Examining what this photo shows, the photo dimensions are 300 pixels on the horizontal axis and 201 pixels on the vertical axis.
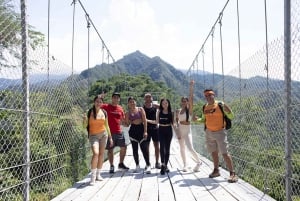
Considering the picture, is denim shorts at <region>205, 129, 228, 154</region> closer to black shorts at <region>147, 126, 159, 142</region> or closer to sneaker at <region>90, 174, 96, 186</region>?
black shorts at <region>147, 126, 159, 142</region>

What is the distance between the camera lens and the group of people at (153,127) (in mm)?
5816

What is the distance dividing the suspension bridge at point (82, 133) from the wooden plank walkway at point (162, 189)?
11 mm

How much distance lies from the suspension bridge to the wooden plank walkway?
11mm

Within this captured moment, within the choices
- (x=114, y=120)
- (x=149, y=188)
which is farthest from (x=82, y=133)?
(x=149, y=188)

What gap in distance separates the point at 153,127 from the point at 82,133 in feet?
3.79

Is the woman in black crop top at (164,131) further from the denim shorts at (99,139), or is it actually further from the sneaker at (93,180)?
the sneaker at (93,180)

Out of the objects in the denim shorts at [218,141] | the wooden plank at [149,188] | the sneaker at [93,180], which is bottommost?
the wooden plank at [149,188]

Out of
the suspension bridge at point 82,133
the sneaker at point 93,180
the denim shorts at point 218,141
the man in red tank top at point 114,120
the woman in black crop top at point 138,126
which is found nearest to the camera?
the suspension bridge at point 82,133

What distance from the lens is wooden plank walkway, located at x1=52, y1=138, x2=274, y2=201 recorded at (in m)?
4.63

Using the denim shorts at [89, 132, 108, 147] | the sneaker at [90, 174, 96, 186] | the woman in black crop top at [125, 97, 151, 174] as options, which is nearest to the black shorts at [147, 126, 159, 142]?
the woman in black crop top at [125, 97, 151, 174]

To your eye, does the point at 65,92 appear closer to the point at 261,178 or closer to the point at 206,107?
the point at 206,107

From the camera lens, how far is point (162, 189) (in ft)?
17.1

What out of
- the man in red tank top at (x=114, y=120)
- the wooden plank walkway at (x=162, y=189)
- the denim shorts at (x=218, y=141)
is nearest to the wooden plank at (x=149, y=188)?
the wooden plank walkway at (x=162, y=189)

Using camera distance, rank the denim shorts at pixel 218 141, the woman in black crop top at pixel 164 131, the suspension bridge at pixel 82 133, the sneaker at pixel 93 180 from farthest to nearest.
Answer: the woman in black crop top at pixel 164 131 → the denim shorts at pixel 218 141 → the sneaker at pixel 93 180 → the suspension bridge at pixel 82 133
